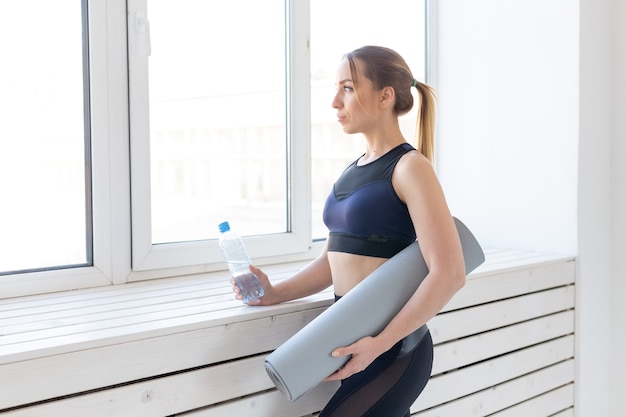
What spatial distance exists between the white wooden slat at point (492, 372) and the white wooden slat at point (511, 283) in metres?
0.18

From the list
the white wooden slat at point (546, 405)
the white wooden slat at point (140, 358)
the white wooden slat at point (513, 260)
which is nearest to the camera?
the white wooden slat at point (140, 358)

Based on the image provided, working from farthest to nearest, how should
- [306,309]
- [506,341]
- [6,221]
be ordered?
[506,341], [6,221], [306,309]

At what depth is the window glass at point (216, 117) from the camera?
176 centimetres

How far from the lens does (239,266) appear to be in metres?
1.45

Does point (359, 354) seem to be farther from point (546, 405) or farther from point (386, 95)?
point (546, 405)

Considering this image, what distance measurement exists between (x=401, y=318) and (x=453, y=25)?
1.58 meters

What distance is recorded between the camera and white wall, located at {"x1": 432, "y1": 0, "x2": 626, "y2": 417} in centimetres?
213

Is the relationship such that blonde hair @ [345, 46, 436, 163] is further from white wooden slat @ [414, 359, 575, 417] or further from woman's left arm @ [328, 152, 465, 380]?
white wooden slat @ [414, 359, 575, 417]

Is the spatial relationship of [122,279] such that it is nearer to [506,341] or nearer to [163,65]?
[163,65]

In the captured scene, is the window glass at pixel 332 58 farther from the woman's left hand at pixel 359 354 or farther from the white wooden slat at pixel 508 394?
the woman's left hand at pixel 359 354

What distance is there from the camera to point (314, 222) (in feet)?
7.02

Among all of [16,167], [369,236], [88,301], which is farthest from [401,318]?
[16,167]

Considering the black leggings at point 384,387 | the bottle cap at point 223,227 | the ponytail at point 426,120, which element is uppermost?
the ponytail at point 426,120

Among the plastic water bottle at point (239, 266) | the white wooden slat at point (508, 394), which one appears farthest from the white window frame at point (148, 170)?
the white wooden slat at point (508, 394)
